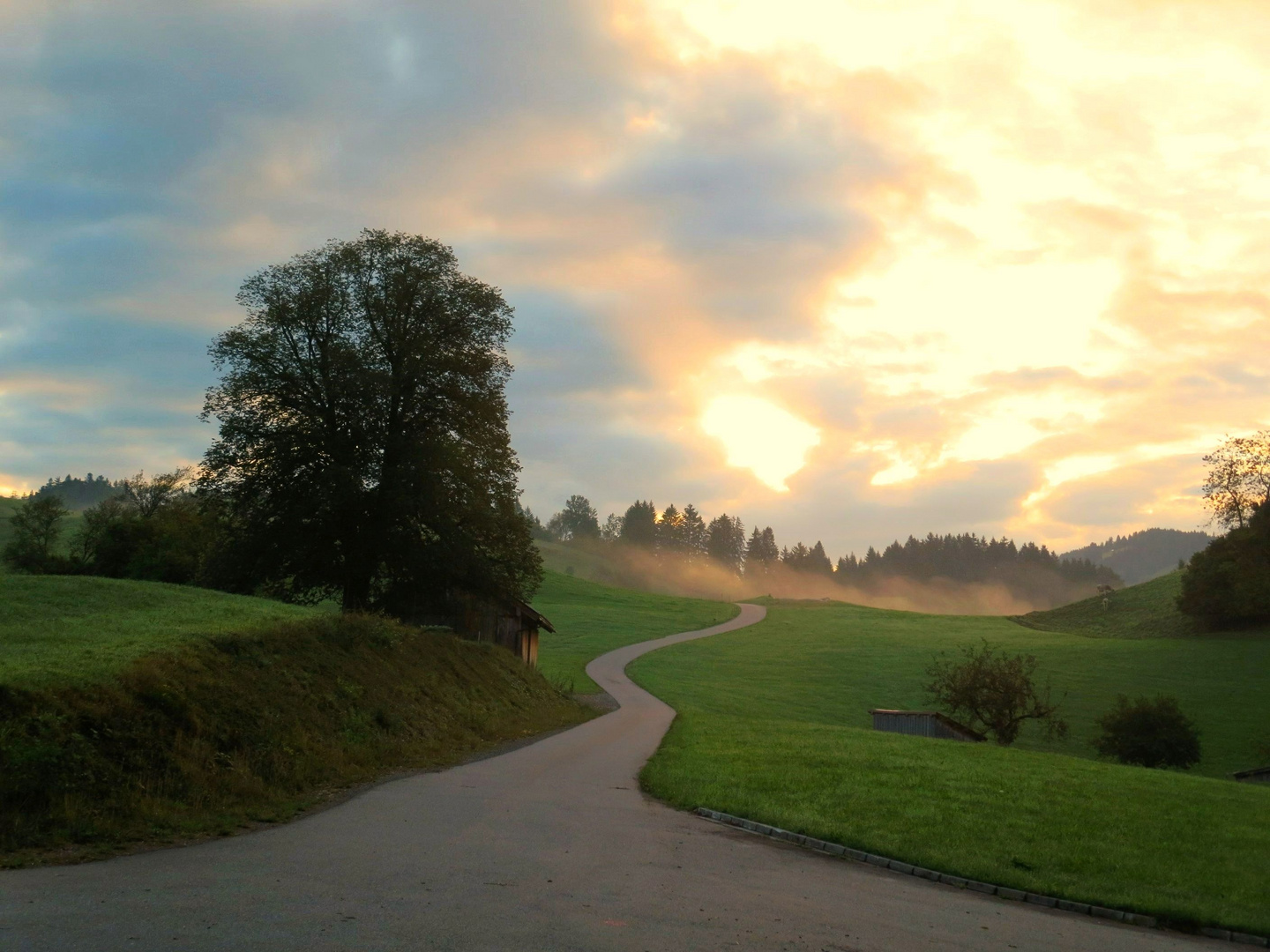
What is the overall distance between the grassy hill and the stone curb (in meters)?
80.4

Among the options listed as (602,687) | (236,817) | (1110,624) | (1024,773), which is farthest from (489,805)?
(1110,624)

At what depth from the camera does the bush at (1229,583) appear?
229 ft

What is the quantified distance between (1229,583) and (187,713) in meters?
85.9

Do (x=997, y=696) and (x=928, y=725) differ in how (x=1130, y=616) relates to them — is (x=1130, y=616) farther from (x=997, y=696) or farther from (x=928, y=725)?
(x=928, y=725)

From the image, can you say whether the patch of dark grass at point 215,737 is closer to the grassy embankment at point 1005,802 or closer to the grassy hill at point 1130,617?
the grassy embankment at point 1005,802

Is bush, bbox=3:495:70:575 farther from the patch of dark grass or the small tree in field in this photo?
the small tree in field

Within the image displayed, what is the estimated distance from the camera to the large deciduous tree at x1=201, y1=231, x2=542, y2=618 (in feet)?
125

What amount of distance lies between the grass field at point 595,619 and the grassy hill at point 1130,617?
37833 mm

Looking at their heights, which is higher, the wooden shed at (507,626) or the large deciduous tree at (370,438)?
the large deciduous tree at (370,438)

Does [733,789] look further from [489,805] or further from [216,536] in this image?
[216,536]

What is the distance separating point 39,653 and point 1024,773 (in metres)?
21.5

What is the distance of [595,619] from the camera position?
105938mm

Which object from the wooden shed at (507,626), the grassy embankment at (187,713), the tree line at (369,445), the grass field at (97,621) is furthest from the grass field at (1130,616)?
the grass field at (97,621)

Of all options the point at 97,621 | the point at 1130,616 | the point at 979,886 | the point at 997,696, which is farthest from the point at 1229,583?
the point at 97,621
